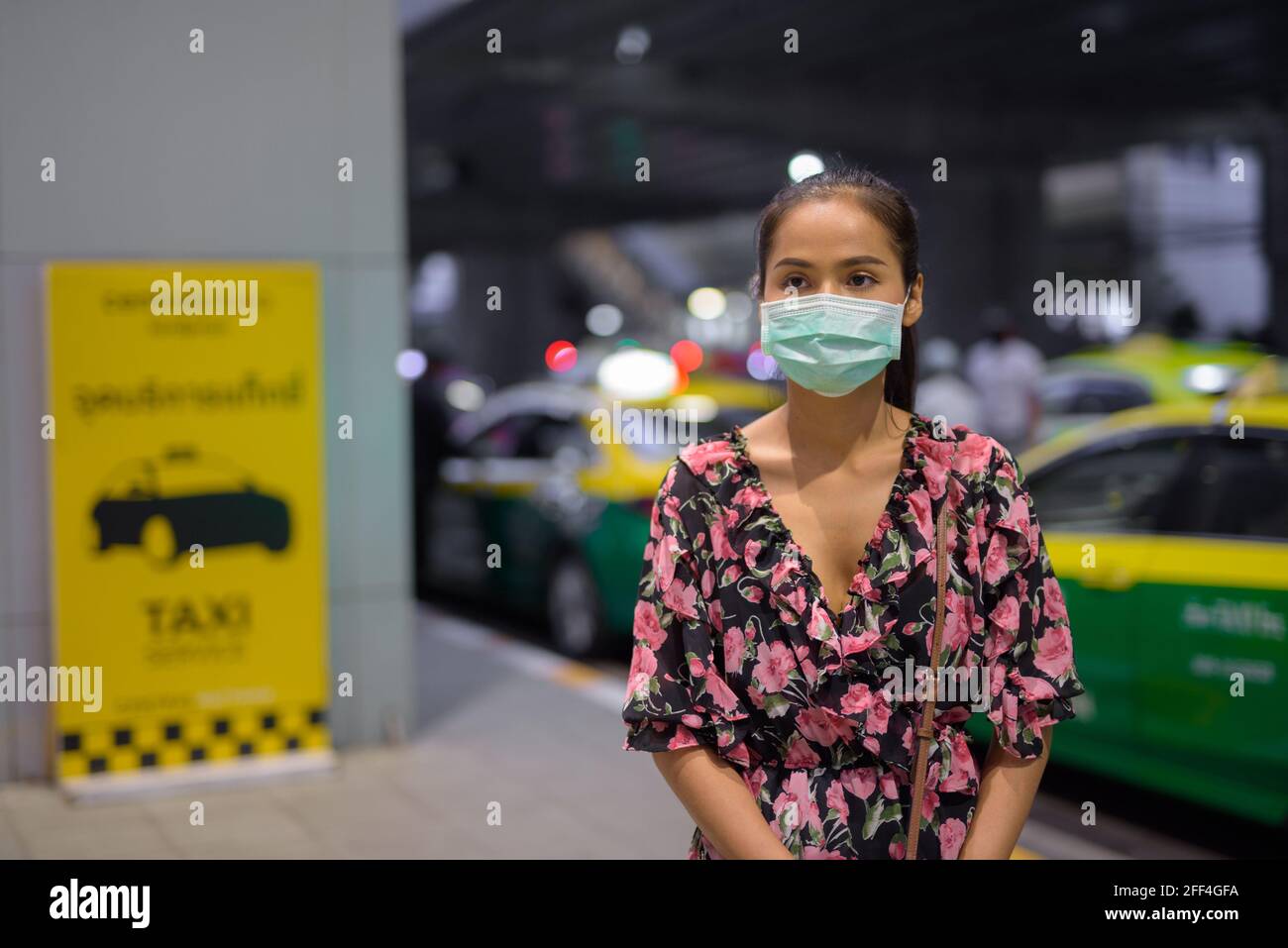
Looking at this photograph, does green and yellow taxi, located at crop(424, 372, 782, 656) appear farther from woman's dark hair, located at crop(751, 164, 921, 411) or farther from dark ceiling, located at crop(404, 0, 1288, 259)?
woman's dark hair, located at crop(751, 164, 921, 411)

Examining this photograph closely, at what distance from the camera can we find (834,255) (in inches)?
80.3

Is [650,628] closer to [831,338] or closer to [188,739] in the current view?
[831,338]

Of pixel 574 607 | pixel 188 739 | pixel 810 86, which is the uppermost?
pixel 810 86

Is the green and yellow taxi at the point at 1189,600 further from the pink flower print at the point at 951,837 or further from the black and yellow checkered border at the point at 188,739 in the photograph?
the black and yellow checkered border at the point at 188,739

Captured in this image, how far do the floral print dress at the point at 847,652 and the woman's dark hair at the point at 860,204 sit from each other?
13.8 inches

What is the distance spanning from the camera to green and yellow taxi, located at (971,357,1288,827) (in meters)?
4.26

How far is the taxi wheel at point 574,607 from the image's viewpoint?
773cm

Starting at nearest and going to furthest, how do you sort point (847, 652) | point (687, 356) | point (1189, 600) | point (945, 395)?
point (847, 652), point (1189, 600), point (945, 395), point (687, 356)

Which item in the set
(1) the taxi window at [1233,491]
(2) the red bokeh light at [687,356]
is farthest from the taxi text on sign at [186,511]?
(2) the red bokeh light at [687,356]

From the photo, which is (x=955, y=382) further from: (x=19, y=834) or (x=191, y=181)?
(x=19, y=834)

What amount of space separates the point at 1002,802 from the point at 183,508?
158 inches

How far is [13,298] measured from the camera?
5.15 m

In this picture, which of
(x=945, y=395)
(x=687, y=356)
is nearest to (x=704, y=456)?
(x=945, y=395)
